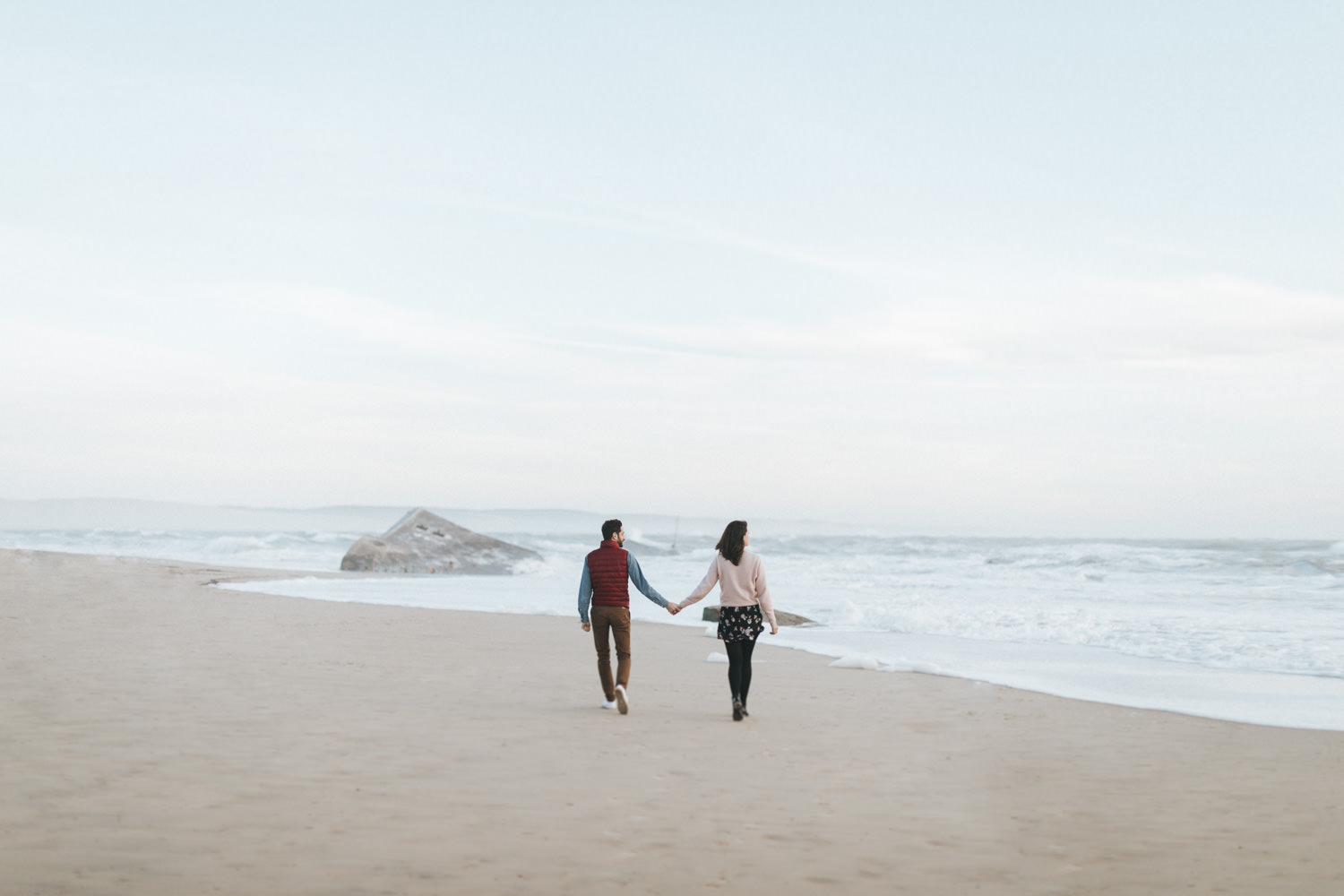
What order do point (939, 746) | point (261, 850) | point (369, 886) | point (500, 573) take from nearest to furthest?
point (369, 886) < point (261, 850) < point (939, 746) < point (500, 573)

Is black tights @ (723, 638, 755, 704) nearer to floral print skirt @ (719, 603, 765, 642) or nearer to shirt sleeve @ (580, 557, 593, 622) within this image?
floral print skirt @ (719, 603, 765, 642)

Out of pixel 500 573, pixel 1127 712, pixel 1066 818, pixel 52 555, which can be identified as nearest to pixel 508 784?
pixel 1066 818

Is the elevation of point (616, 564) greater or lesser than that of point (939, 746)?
greater

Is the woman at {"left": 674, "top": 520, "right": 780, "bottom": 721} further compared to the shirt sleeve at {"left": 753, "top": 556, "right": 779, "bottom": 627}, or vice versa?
the shirt sleeve at {"left": 753, "top": 556, "right": 779, "bottom": 627}

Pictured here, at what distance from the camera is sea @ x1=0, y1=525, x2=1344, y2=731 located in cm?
1126

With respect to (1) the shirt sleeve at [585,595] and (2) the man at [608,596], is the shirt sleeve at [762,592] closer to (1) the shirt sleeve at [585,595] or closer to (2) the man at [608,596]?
(2) the man at [608,596]

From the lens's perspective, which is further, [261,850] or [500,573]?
[500,573]

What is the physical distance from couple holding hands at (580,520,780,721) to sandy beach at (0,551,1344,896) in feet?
1.51

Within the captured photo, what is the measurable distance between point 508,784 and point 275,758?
1588 mm

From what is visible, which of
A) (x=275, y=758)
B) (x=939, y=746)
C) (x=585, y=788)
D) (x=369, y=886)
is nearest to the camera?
(x=369, y=886)

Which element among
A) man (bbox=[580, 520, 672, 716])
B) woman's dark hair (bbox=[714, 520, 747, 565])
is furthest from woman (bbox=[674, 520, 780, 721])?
man (bbox=[580, 520, 672, 716])

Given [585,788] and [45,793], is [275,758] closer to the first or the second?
[45,793]

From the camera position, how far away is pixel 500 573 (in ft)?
101

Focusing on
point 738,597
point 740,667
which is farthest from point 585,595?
point 740,667
